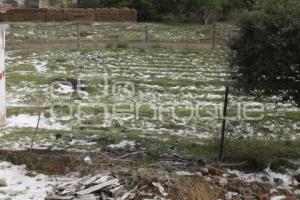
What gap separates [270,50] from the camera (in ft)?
27.2

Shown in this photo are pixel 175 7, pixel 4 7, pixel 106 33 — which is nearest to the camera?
pixel 106 33

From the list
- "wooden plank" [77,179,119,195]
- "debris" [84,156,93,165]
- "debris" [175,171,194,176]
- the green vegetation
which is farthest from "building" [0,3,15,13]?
"wooden plank" [77,179,119,195]

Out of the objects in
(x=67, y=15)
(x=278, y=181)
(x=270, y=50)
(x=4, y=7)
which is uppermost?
(x=4, y=7)

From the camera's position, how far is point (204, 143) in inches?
388

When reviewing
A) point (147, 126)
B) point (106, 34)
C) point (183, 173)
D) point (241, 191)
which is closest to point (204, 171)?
point (183, 173)

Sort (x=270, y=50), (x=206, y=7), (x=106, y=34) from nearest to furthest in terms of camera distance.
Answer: (x=270, y=50) → (x=106, y=34) → (x=206, y=7)

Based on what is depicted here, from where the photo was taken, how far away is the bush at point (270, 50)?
26.9ft

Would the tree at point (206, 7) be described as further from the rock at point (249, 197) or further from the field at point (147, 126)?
the rock at point (249, 197)

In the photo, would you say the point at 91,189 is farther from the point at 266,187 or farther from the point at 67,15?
the point at 67,15

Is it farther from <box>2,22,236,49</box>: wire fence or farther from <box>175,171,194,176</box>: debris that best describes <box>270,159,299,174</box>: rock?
<box>2,22,236,49</box>: wire fence

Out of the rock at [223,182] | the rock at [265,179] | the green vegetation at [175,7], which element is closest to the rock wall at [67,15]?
the green vegetation at [175,7]

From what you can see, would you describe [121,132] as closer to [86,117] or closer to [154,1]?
[86,117]

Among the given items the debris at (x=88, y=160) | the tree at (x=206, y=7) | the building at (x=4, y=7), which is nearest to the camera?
the debris at (x=88, y=160)

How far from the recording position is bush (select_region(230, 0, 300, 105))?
8.21m
